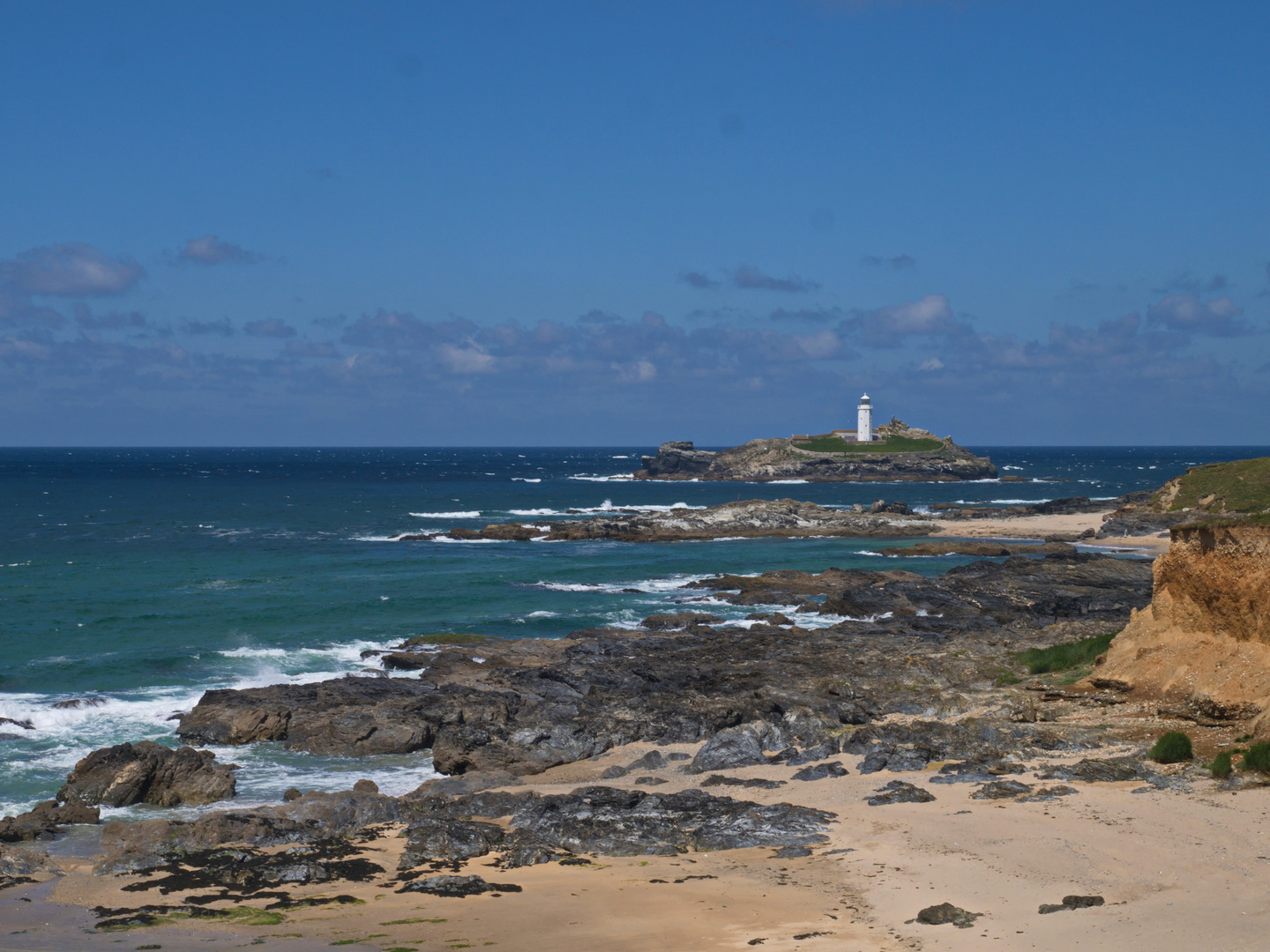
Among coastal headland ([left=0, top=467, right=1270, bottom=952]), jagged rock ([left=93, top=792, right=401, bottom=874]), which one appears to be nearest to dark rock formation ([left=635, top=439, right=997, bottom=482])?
coastal headland ([left=0, top=467, right=1270, bottom=952])

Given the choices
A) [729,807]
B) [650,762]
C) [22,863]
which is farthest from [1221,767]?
[22,863]

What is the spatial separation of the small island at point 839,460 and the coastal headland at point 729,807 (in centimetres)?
12122

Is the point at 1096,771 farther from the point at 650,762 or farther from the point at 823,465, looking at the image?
the point at 823,465

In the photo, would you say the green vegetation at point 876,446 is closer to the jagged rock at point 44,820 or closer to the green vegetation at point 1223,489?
the green vegetation at point 1223,489

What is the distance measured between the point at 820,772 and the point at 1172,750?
6012mm

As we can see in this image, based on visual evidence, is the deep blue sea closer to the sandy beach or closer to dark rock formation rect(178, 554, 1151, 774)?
dark rock formation rect(178, 554, 1151, 774)

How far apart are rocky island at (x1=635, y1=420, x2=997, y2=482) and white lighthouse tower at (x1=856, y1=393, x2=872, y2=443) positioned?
1517mm

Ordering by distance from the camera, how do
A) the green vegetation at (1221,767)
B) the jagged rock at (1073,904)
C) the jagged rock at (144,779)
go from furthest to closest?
the jagged rock at (144,779)
the green vegetation at (1221,767)
the jagged rock at (1073,904)

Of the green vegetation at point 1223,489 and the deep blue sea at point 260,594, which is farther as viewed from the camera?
the green vegetation at point 1223,489

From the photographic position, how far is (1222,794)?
15.6 meters

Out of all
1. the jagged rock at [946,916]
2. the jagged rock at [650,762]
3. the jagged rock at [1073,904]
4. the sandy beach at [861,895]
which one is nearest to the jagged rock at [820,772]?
the sandy beach at [861,895]

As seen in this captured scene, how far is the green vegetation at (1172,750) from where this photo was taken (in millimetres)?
17688

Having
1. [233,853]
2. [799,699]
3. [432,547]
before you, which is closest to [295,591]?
[432,547]

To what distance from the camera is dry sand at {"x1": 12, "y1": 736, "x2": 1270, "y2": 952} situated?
11594 millimetres
